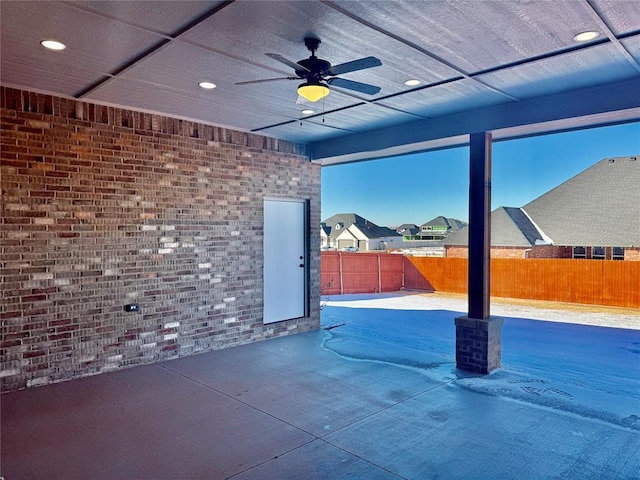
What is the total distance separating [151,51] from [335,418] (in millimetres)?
3477

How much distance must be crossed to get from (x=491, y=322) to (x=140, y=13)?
4.70m

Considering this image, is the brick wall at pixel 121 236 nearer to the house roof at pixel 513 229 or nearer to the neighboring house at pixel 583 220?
the house roof at pixel 513 229

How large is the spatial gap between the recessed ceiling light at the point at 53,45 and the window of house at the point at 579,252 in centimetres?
1769

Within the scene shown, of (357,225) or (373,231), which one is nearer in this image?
(357,225)

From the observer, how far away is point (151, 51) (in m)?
3.51

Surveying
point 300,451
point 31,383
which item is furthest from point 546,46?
point 31,383

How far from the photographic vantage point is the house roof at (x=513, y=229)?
58.1 feet

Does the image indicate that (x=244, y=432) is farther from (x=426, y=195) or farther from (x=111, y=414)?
(x=426, y=195)

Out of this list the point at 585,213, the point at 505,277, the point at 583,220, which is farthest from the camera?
the point at 585,213

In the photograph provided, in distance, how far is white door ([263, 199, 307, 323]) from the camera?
22.6 ft

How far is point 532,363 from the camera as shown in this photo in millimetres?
5551

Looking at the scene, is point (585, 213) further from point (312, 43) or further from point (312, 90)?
point (312, 43)

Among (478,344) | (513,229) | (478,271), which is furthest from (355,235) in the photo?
(478,344)

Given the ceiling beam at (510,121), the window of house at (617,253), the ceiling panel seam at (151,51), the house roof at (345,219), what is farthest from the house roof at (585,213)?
the house roof at (345,219)
